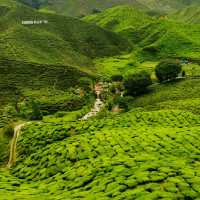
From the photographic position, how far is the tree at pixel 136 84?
121438 mm

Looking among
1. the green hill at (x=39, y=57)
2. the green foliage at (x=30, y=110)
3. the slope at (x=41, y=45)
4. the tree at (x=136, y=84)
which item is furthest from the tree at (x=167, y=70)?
the slope at (x=41, y=45)

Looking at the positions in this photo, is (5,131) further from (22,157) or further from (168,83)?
(168,83)

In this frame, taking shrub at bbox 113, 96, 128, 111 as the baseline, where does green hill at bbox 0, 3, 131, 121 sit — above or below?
above

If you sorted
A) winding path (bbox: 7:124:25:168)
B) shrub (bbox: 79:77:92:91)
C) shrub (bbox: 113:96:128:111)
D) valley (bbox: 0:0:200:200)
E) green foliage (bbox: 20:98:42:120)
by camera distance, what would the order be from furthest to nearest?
shrub (bbox: 79:77:92:91) → shrub (bbox: 113:96:128:111) → green foliage (bbox: 20:98:42:120) → winding path (bbox: 7:124:25:168) → valley (bbox: 0:0:200:200)

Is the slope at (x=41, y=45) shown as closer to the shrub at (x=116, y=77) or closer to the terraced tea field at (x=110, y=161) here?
the shrub at (x=116, y=77)

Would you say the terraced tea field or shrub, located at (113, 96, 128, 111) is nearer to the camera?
the terraced tea field

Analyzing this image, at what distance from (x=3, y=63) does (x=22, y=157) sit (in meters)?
87.6

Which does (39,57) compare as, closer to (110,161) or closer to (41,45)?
(41,45)

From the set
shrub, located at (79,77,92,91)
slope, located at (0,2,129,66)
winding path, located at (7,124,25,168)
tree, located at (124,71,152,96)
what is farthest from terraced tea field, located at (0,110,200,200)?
slope, located at (0,2,129,66)

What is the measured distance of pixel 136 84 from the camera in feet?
398

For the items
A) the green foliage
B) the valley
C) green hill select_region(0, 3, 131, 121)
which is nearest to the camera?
the valley

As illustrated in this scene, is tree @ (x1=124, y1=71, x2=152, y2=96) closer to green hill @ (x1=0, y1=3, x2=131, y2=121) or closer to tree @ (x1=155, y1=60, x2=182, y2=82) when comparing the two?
tree @ (x1=155, y1=60, x2=182, y2=82)

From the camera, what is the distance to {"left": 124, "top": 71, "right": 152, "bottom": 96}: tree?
398ft

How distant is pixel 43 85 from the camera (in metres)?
132
